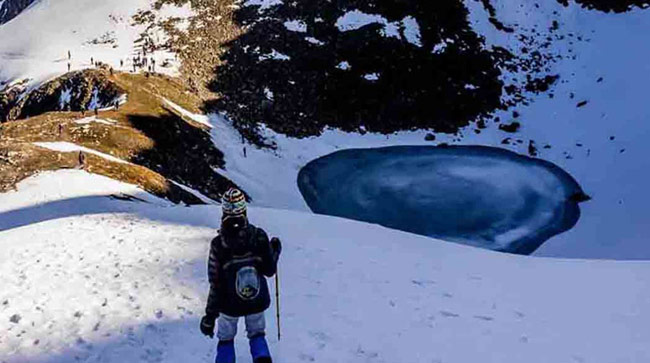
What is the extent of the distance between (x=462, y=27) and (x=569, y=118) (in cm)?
1895

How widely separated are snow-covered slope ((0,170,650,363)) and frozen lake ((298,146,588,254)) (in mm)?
22053

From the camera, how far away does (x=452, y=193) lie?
158 feet

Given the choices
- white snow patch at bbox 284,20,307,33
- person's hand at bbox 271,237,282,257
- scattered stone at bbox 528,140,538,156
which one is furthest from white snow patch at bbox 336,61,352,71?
person's hand at bbox 271,237,282,257

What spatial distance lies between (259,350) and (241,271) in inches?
50.8

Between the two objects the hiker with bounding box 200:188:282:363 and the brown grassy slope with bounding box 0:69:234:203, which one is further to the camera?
the brown grassy slope with bounding box 0:69:234:203

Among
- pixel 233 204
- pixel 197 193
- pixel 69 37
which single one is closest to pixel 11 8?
pixel 69 37

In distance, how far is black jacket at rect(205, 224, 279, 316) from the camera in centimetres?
895

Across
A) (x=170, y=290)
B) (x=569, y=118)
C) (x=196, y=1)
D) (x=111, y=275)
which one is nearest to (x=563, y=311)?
(x=170, y=290)

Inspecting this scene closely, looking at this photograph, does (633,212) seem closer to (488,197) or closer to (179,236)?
(488,197)

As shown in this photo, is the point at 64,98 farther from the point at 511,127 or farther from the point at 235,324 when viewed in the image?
the point at 235,324

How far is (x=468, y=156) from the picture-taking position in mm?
58875

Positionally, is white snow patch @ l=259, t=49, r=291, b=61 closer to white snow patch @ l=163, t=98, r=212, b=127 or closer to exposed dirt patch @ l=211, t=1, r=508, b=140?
exposed dirt patch @ l=211, t=1, r=508, b=140

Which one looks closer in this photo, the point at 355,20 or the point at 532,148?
the point at 532,148

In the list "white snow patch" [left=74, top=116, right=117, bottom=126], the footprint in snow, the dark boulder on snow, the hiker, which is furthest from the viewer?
the dark boulder on snow
